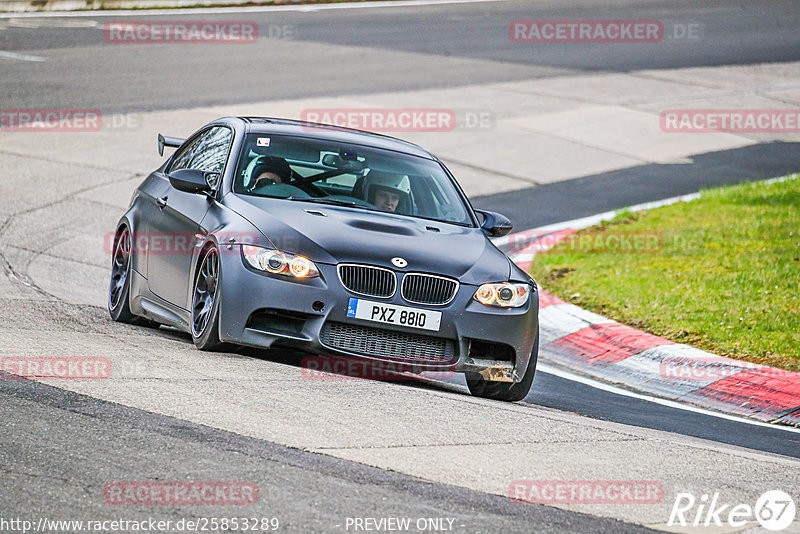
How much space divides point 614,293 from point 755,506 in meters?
5.91

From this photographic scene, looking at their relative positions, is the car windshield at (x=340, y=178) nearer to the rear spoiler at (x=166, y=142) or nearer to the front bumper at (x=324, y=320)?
the front bumper at (x=324, y=320)

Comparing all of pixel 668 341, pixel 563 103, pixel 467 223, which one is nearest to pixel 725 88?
pixel 563 103

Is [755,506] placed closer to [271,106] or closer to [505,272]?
[505,272]

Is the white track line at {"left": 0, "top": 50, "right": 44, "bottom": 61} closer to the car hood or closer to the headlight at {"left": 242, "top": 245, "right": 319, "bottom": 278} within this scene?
the car hood

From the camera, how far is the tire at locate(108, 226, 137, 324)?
30.0ft

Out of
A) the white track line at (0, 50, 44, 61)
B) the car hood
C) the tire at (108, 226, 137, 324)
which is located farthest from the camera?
the white track line at (0, 50, 44, 61)

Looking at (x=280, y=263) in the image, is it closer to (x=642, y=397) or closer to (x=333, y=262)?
(x=333, y=262)

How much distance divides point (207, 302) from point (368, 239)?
108cm

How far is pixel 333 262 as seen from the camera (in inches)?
287

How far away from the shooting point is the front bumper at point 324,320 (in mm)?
7219

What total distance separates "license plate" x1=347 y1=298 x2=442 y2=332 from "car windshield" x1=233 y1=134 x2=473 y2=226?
1170 millimetres

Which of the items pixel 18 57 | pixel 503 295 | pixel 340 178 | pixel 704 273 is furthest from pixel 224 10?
pixel 503 295

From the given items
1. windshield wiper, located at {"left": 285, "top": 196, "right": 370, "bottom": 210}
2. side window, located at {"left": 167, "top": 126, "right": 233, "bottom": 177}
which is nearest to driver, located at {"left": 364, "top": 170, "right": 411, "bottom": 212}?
windshield wiper, located at {"left": 285, "top": 196, "right": 370, "bottom": 210}

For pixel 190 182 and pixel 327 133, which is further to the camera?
pixel 327 133
